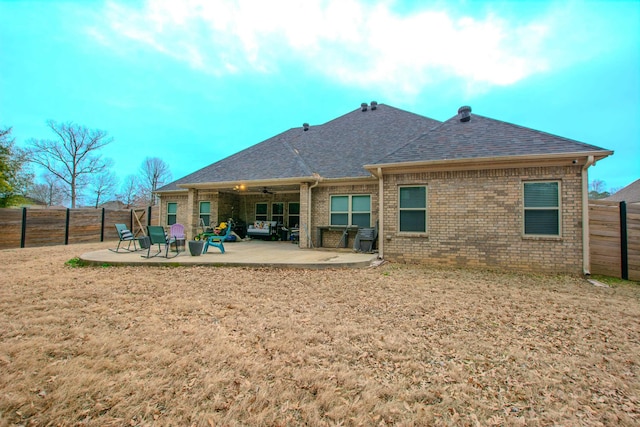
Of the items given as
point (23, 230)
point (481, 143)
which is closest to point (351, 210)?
point (481, 143)

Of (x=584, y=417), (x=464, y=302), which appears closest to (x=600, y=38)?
(x=464, y=302)

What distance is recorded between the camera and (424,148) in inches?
340

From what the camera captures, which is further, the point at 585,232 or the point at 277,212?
the point at 277,212

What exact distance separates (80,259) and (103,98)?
49.0 meters

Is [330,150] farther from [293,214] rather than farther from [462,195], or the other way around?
[462,195]

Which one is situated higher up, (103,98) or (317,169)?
(103,98)

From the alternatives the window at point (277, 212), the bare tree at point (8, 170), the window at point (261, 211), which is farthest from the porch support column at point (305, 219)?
the bare tree at point (8, 170)

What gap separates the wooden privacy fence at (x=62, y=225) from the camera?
39.0 feet

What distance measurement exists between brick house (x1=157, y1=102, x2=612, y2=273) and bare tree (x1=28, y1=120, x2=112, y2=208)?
28996 mm

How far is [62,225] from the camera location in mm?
A: 13469

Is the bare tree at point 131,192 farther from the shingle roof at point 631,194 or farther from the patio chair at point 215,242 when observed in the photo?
the shingle roof at point 631,194

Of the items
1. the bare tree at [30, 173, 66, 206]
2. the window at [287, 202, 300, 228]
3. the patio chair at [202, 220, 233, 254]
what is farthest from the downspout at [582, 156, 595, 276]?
the bare tree at [30, 173, 66, 206]

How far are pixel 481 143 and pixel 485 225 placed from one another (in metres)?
2.41

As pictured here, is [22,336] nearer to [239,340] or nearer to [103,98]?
[239,340]
